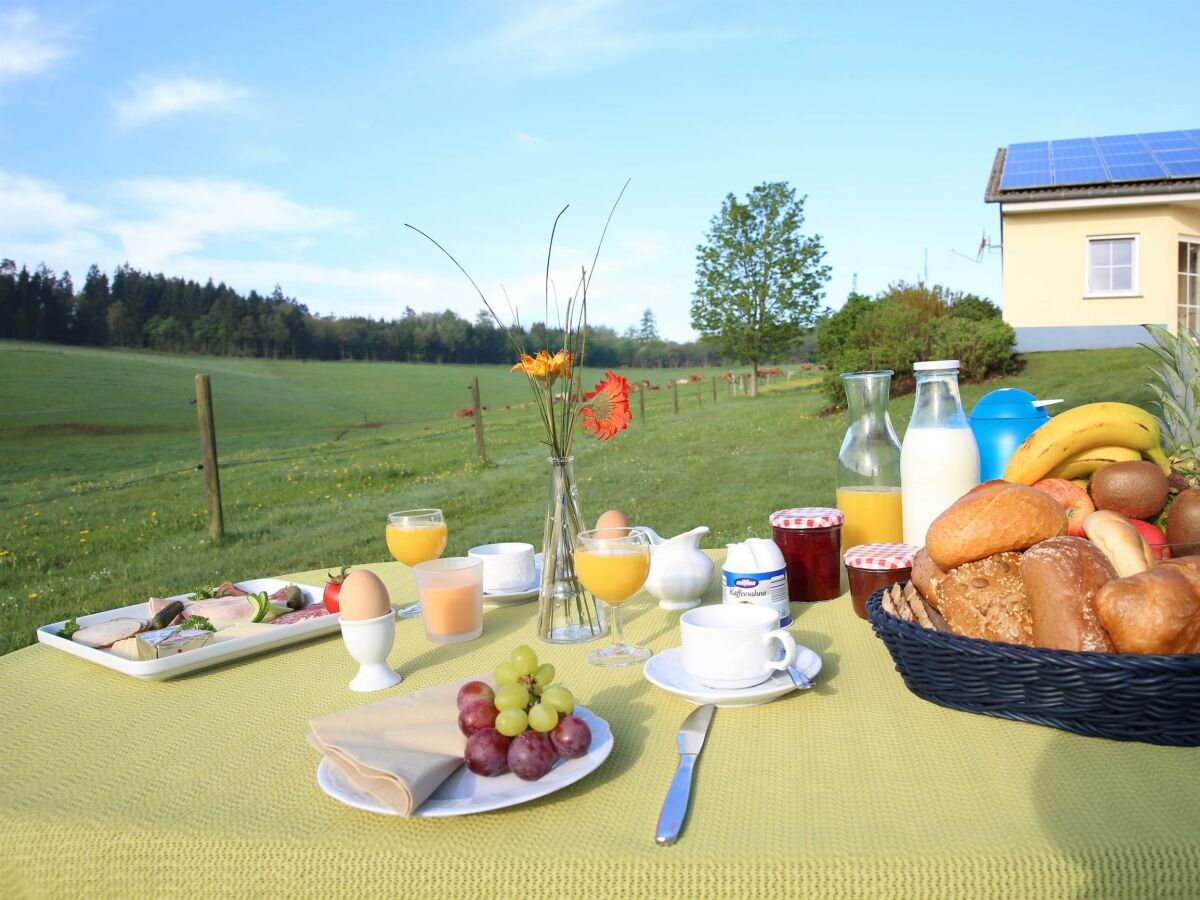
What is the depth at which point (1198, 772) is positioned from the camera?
951 mm

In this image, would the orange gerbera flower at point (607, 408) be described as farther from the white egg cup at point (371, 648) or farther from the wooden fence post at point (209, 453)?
the wooden fence post at point (209, 453)

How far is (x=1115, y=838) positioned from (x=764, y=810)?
13.3 inches

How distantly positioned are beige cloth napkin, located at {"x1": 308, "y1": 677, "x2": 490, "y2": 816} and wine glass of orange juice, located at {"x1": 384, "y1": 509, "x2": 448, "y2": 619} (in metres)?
0.73

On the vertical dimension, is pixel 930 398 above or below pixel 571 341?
below

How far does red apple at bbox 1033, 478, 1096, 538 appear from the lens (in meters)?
1.47

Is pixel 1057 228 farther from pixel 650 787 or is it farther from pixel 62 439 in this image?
pixel 62 439

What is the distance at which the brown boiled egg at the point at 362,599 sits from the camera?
52.9 inches

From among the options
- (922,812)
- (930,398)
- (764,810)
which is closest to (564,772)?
(764,810)

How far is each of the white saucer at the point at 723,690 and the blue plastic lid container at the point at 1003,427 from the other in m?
0.90

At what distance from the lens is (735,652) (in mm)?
1178

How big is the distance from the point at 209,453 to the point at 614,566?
23.8 ft

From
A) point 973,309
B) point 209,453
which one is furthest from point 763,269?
point 209,453

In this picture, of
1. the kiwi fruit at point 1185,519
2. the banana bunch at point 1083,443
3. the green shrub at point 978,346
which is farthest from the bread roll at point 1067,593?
the green shrub at point 978,346

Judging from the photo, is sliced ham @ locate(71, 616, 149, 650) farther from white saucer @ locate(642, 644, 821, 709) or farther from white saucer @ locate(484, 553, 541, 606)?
white saucer @ locate(642, 644, 821, 709)
